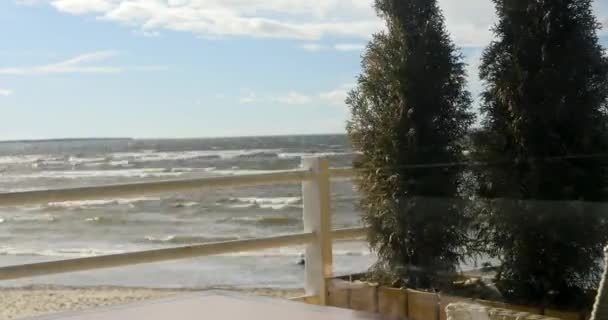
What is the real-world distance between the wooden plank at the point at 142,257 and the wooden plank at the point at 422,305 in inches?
25.7

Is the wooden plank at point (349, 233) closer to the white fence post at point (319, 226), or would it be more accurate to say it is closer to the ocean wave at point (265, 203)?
the white fence post at point (319, 226)

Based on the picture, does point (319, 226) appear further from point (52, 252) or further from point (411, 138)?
point (52, 252)

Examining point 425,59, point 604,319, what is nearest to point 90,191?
point 425,59

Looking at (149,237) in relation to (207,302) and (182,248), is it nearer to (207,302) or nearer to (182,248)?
(182,248)

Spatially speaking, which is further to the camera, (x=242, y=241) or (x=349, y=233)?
(x=349, y=233)

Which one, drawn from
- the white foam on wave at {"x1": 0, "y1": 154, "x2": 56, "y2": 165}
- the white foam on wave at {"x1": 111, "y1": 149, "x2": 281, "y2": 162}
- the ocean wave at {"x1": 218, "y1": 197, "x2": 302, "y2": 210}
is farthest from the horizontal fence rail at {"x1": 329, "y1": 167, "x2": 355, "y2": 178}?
the white foam on wave at {"x1": 0, "y1": 154, "x2": 56, "y2": 165}

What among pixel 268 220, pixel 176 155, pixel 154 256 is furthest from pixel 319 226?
pixel 176 155

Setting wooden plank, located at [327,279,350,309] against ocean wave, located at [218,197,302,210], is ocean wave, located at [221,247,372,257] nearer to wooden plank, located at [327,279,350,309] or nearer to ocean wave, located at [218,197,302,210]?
wooden plank, located at [327,279,350,309]

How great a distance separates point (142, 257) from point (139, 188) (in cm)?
29

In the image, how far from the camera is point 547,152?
289 cm

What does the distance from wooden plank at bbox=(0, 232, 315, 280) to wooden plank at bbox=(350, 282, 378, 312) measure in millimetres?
376

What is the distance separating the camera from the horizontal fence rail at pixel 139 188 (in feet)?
10.1

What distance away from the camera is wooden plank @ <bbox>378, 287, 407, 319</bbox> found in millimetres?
3523

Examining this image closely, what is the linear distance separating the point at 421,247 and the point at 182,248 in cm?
105
